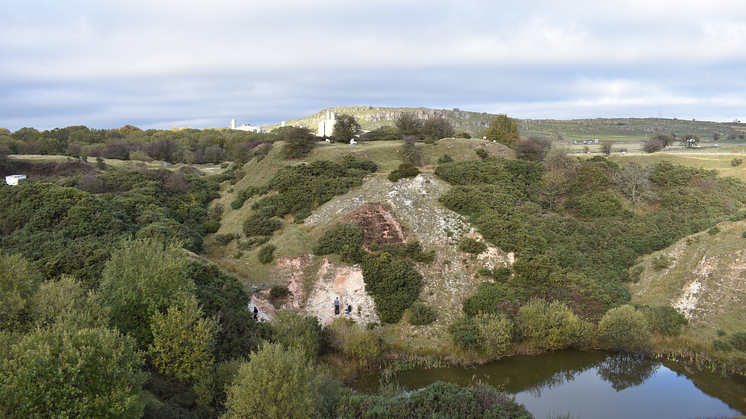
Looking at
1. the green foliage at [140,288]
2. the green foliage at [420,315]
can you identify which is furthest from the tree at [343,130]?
the green foliage at [140,288]

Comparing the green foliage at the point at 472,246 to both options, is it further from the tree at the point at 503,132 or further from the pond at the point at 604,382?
the tree at the point at 503,132

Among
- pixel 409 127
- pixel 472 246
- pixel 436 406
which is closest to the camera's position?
pixel 436 406

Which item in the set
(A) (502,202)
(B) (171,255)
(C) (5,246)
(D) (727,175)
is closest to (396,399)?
(B) (171,255)

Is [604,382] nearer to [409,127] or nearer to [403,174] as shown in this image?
[403,174]

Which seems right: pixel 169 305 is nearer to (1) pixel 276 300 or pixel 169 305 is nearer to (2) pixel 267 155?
(1) pixel 276 300

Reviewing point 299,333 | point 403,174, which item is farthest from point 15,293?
point 403,174
